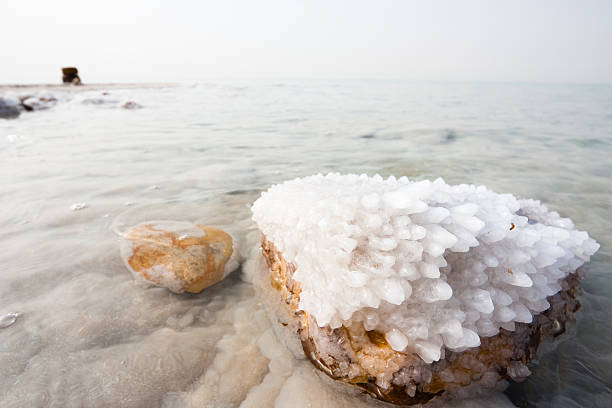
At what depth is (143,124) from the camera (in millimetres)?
7277

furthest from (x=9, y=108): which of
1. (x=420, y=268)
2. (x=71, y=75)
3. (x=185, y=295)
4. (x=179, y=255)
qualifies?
(x=71, y=75)

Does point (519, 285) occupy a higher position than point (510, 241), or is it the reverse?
point (510, 241)

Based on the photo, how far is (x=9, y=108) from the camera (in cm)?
970

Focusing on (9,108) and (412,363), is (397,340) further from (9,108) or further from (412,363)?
(9,108)

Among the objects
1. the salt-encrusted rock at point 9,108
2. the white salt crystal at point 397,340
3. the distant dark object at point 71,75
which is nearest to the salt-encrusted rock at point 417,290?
the white salt crystal at point 397,340

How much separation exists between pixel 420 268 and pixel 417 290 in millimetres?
76

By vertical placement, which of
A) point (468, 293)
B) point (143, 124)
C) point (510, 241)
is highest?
point (510, 241)

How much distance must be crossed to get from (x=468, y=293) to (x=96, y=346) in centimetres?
151

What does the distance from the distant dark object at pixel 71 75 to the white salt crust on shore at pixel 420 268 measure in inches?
1123

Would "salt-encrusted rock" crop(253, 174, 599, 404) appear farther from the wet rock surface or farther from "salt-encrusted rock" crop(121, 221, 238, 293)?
"salt-encrusted rock" crop(121, 221, 238, 293)

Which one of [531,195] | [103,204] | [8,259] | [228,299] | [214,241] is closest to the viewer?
[228,299]

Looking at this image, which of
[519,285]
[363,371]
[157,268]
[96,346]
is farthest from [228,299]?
[519,285]

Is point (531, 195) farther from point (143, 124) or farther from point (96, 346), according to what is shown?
point (143, 124)

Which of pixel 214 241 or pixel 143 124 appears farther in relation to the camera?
pixel 143 124
